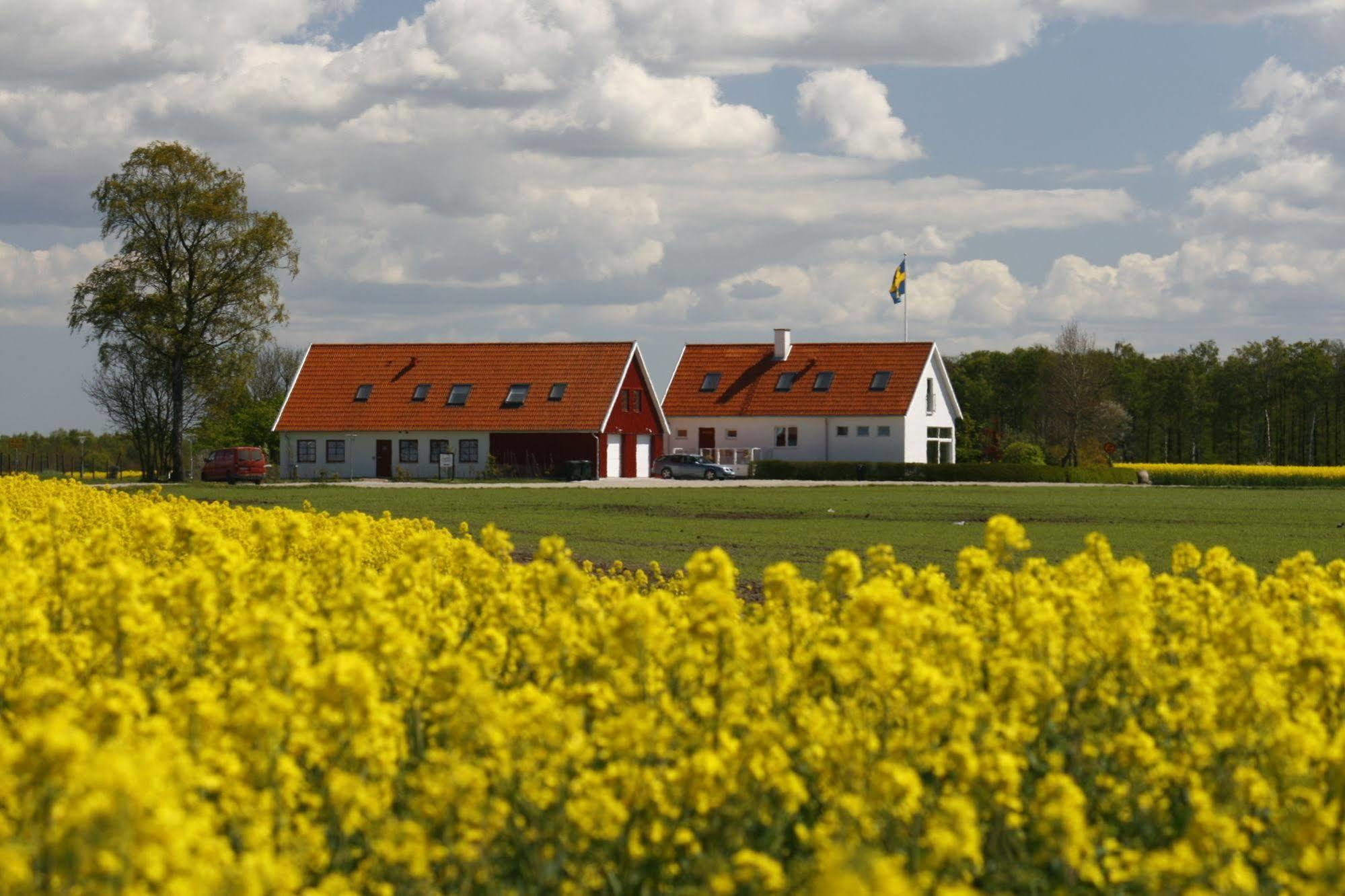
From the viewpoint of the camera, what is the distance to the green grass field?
75.6 ft

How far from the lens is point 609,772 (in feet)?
17.2

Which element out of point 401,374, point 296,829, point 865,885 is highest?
point 401,374

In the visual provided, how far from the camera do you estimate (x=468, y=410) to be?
64.5m

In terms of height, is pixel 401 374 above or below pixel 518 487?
above

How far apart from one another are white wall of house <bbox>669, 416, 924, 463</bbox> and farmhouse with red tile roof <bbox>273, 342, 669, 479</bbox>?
5223 mm

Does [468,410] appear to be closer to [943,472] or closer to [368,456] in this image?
[368,456]

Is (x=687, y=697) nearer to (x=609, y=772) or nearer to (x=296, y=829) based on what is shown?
(x=609, y=772)

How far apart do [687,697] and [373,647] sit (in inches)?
52.5

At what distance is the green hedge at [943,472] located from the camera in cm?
6131

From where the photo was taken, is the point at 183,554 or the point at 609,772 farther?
the point at 183,554

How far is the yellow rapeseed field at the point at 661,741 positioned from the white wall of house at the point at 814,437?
62075mm

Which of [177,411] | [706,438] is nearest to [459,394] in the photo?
[177,411]

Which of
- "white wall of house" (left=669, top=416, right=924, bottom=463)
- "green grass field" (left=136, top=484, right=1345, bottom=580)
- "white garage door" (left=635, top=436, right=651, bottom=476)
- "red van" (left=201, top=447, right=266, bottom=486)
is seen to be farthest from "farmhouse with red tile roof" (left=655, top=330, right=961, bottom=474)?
"red van" (left=201, top=447, right=266, bottom=486)

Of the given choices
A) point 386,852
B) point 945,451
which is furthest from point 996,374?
point 386,852
